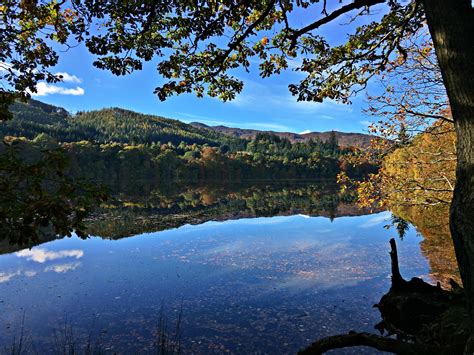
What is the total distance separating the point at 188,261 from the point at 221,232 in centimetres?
974

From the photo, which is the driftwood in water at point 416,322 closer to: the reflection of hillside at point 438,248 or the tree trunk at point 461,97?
the tree trunk at point 461,97

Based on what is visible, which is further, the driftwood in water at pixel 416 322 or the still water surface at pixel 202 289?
the still water surface at pixel 202 289

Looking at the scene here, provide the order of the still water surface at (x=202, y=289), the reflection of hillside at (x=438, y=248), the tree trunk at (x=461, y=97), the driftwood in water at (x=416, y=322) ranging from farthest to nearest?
the reflection of hillside at (x=438, y=248) → the still water surface at (x=202, y=289) → the driftwood in water at (x=416, y=322) → the tree trunk at (x=461, y=97)

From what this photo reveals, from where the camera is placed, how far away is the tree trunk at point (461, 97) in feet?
10.9

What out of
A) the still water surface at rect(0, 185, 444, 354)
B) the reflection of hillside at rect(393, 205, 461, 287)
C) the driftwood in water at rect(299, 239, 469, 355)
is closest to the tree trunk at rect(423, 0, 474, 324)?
the driftwood in water at rect(299, 239, 469, 355)

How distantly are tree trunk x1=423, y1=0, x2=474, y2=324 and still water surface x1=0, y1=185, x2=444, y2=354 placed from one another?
20.3ft

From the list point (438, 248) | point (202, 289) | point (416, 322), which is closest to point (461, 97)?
point (416, 322)

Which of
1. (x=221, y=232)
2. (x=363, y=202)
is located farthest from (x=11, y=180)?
(x=221, y=232)

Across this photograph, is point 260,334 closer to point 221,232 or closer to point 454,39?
point 454,39

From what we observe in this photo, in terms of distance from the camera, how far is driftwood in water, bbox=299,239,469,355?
4434 mm

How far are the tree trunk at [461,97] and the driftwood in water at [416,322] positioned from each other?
1.34m

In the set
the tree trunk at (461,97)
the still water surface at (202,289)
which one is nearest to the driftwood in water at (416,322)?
the still water surface at (202,289)

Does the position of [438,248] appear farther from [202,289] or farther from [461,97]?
[461,97]

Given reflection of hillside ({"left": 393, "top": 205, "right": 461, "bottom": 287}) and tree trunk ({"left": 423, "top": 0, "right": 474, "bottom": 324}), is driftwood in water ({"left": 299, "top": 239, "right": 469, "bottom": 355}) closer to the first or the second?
tree trunk ({"left": 423, "top": 0, "right": 474, "bottom": 324})
